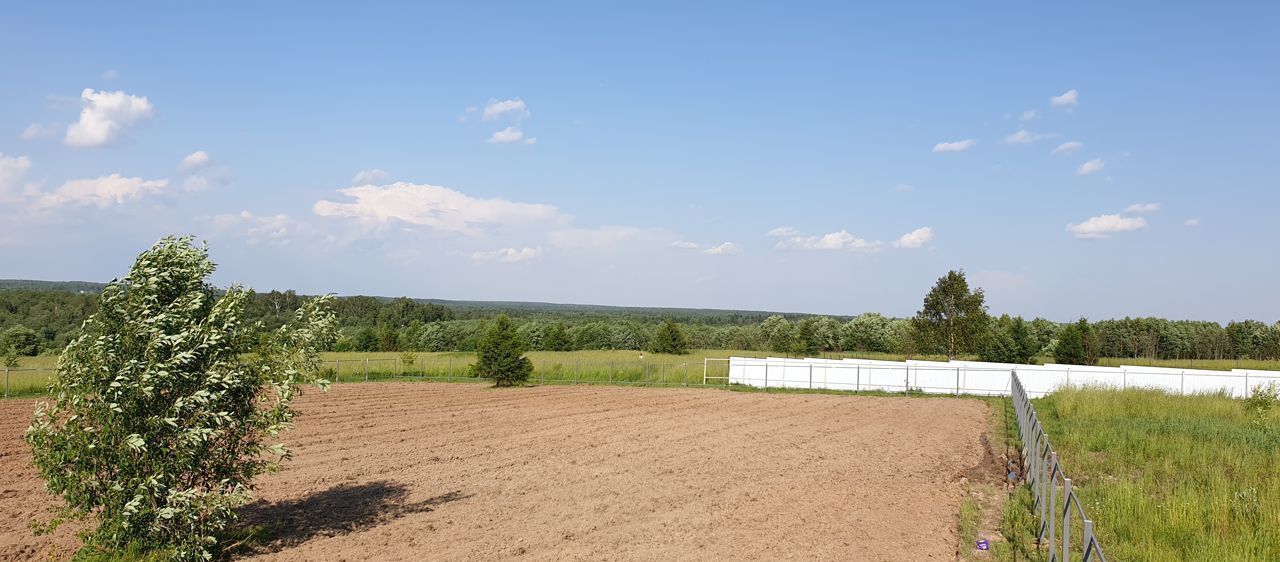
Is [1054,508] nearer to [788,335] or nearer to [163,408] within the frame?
[163,408]

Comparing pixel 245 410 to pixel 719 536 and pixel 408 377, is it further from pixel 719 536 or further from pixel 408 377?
pixel 408 377

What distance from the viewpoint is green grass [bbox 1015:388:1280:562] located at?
30.0 feet

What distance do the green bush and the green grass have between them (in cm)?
1009

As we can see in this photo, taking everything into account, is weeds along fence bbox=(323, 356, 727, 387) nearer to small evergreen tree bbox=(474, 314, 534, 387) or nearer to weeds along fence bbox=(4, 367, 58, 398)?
small evergreen tree bbox=(474, 314, 534, 387)

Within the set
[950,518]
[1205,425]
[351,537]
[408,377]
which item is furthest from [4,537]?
[408,377]

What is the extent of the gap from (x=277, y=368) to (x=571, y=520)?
455 centimetres

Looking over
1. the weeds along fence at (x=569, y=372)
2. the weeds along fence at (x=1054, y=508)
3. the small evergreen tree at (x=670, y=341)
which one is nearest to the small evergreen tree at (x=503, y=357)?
the weeds along fence at (x=569, y=372)

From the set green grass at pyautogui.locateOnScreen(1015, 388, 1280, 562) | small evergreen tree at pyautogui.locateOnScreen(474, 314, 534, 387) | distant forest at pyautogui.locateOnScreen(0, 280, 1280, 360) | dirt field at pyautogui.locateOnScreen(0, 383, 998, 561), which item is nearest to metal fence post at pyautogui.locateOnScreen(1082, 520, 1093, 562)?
green grass at pyautogui.locateOnScreen(1015, 388, 1280, 562)

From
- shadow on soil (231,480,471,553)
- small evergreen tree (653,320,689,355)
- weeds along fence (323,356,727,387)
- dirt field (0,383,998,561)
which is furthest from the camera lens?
small evergreen tree (653,320,689,355)

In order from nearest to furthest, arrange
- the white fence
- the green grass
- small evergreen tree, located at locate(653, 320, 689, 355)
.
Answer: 1. the green grass
2. the white fence
3. small evergreen tree, located at locate(653, 320, 689, 355)

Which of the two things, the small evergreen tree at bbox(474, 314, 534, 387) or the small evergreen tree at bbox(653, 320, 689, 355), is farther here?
the small evergreen tree at bbox(653, 320, 689, 355)

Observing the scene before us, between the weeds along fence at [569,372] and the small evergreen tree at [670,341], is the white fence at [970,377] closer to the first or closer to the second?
the weeds along fence at [569,372]

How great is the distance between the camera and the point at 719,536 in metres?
11.0

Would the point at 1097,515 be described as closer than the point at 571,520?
Yes
